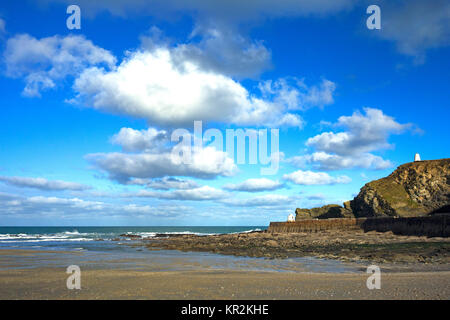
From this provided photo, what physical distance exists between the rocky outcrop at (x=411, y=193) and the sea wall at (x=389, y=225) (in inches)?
533

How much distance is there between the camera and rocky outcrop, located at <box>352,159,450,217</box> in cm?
5812

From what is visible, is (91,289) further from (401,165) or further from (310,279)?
(401,165)

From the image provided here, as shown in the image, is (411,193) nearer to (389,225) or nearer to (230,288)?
(389,225)

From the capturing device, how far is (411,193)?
6156 centimetres

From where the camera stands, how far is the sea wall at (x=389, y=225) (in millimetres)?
33219

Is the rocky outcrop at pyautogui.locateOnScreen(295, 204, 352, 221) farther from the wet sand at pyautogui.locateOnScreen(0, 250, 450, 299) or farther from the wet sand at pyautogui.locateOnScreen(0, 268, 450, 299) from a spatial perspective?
the wet sand at pyautogui.locateOnScreen(0, 250, 450, 299)

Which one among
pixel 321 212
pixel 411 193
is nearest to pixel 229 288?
pixel 411 193

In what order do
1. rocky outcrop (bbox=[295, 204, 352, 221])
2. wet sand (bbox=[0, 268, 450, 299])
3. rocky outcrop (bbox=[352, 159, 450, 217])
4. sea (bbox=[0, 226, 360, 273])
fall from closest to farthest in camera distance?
wet sand (bbox=[0, 268, 450, 299]) → sea (bbox=[0, 226, 360, 273]) → rocky outcrop (bbox=[352, 159, 450, 217]) → rocky outcrop (bbox=[295, 204, 352, 221])

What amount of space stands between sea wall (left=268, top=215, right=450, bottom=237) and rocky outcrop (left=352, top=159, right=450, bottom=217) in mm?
13526

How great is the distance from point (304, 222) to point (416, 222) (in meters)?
23.0

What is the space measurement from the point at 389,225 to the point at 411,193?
25.1 m

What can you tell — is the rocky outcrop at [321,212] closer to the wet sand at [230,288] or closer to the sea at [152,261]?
the sea at [152,261]

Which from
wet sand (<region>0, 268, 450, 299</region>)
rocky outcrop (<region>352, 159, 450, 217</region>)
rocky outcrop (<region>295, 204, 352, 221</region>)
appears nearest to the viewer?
wet sand (<region>0, 268, 450, 299</region>)

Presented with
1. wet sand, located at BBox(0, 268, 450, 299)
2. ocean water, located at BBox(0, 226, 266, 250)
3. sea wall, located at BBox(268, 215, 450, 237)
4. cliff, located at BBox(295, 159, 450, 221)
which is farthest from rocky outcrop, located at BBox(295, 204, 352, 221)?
wet sand, located at BBox(0, 268, 450, 299)
